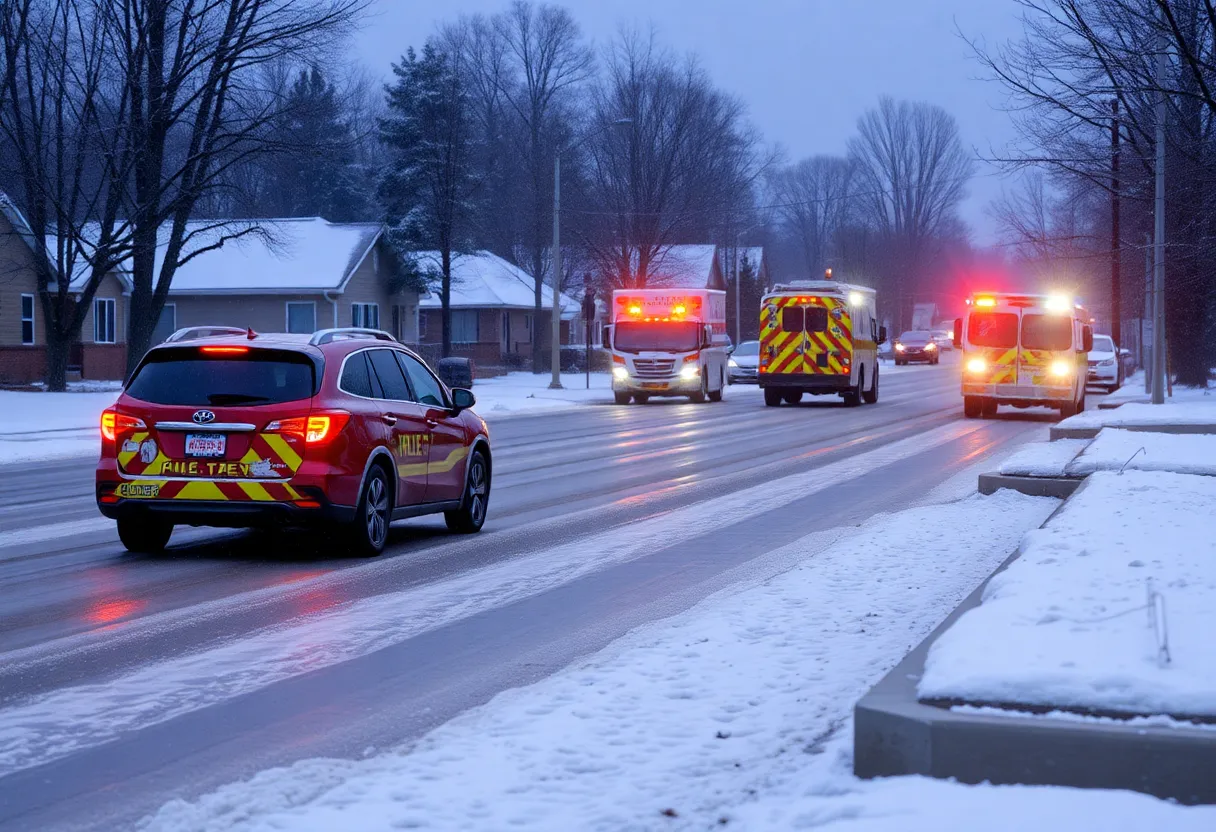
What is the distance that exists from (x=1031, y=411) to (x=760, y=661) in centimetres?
3035

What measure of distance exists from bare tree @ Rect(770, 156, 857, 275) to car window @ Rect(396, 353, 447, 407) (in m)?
130

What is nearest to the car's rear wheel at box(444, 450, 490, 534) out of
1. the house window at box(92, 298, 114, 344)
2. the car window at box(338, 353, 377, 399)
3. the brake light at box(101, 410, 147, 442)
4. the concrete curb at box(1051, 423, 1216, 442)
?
the car window at box(338, 353, 377, 399)

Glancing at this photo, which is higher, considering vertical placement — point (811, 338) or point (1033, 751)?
point (811, 338)

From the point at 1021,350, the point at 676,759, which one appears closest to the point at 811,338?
the point at 1021,350

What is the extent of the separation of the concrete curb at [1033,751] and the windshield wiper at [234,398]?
6830 millimetres

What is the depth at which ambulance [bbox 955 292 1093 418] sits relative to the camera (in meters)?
31.4

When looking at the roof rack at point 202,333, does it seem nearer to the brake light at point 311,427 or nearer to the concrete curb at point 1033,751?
the brake light at point 311,427

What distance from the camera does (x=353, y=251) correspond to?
5662 centimetres

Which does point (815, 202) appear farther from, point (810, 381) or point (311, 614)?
point (311, 614)

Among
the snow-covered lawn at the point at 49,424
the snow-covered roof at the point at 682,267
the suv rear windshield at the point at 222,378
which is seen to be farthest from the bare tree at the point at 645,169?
the suv rear windshield at the point at 222,378

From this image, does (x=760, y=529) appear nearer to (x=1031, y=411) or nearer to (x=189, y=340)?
(x=189, y=340)

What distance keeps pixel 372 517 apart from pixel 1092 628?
643 cm

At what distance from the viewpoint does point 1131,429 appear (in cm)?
2059

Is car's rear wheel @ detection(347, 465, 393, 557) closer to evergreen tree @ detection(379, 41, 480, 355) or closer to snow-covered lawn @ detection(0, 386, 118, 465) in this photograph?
snow-covered lawn @ detection(0, 386, 118, 465)
